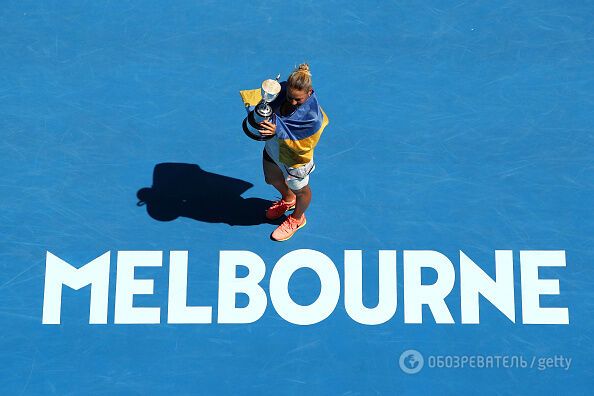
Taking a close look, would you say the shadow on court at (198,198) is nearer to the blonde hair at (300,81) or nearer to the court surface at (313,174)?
→ the court surface at (313,174)

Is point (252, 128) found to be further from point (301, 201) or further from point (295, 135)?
point (301, 201)

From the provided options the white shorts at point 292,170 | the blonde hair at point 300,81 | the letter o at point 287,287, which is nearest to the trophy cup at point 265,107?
the blonde hair at point 300,81

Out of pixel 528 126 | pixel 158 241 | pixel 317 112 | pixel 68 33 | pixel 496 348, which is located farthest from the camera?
pixel 68 33

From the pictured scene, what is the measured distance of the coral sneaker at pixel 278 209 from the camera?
7.39 meters

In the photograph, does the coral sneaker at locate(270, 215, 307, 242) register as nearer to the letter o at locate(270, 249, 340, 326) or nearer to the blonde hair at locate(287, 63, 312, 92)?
the letter o at locate(270, 249, 340, 326)

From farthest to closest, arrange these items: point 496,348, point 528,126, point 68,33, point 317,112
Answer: point 68,33
point 528,126
point 496,348
point 317,112

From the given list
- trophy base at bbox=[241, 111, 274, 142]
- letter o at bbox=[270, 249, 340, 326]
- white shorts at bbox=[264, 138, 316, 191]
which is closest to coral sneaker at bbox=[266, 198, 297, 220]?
letter o at bbox=[270, 249, 340, 326]

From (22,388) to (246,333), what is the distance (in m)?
1.74

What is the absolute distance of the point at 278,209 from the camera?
291 inches

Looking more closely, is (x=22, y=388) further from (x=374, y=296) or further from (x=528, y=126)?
(x=528, y=126)

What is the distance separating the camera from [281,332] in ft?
22.4

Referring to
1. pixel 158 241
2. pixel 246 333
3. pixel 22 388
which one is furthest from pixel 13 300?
pixel 246 333

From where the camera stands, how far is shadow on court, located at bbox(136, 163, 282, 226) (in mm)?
7461

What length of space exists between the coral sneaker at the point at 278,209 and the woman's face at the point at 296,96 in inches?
55.5
